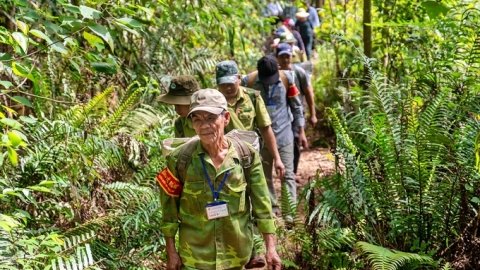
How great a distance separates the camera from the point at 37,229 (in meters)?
4.88

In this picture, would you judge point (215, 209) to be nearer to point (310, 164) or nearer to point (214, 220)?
point (214, 220)

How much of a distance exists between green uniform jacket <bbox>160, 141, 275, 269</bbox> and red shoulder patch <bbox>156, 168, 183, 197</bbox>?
0.08 ft

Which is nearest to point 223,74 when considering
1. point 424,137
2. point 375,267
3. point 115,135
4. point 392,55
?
point 115,135

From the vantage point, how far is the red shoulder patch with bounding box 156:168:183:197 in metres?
3.68

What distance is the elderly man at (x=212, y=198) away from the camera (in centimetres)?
360

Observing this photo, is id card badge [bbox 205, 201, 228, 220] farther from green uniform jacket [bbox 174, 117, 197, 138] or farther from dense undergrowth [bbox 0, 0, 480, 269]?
green uniform jacket [bbox 174, 117, 197, 138]

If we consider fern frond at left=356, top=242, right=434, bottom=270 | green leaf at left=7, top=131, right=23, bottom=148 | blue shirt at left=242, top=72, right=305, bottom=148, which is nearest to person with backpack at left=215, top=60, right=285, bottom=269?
blue shirt at left=242, top=72, right=305, bottom=148

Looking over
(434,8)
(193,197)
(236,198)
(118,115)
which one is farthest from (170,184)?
(118,115)

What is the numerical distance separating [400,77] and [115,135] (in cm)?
351

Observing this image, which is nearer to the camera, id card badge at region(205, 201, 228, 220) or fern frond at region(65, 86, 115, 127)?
id card badge at region(205, 201, 228, 220)

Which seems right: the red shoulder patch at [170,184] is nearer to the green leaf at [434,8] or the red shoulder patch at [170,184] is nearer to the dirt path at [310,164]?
the green leaf at [434,8]

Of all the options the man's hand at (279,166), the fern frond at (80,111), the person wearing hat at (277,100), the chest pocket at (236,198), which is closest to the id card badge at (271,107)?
the person wearing hat at (277,100)

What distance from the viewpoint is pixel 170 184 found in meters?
3.68

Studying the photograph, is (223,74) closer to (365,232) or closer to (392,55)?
(365,232)
